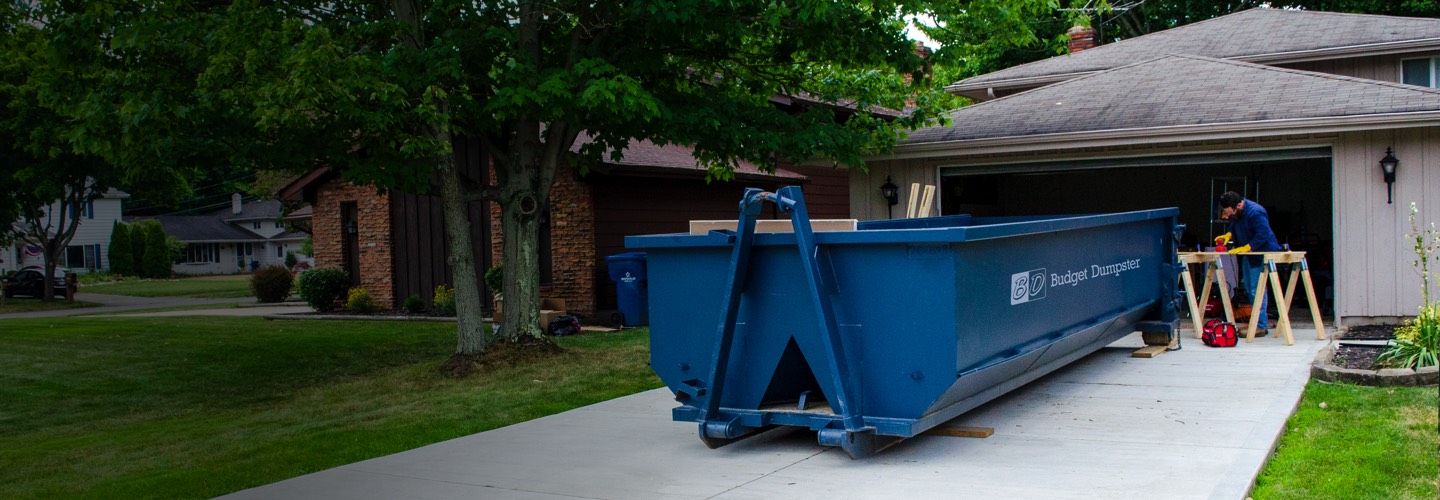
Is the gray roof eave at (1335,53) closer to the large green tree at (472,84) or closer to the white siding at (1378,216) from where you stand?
the white siding at (1378,216)

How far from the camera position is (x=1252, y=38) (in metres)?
19.3

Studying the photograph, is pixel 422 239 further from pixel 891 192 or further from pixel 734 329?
pixel 734 329

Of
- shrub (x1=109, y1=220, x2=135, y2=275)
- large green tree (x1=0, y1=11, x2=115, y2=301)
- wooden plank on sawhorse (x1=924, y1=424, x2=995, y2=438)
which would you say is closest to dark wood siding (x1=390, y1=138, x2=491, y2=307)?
large green tree (x1=0, y1=11, x2=115, y2=301)

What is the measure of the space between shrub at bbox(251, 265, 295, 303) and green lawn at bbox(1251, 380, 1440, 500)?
26211 millimetres

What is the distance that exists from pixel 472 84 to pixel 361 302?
10.6 meters

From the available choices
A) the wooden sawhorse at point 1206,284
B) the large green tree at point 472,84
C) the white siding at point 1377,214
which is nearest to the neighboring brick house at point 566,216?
the large green tree at point 472,84

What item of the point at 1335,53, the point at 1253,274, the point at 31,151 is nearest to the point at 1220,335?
the point at 1253,274

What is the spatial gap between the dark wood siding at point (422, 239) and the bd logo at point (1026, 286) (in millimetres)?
14688

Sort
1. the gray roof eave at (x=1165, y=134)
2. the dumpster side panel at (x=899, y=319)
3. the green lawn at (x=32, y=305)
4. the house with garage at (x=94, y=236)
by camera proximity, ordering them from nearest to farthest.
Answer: the dumpster side panel at (x=899, y=319) < the gray roof eave at (x=1165, y=134) < the green lawn at (x=32, y=305) < the house with garage at (x=94, y=236)

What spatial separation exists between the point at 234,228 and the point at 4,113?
46.7 metres

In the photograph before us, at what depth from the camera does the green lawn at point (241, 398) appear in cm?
788

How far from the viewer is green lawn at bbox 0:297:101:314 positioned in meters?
29.9

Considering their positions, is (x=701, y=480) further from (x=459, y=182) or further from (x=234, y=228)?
(x=234, y=228)

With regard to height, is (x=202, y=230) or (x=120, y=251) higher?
(x=202, y=230)
